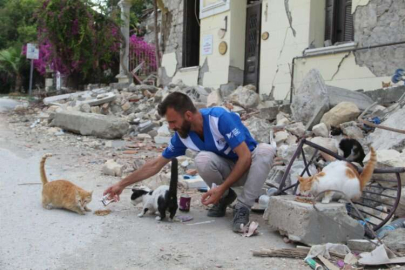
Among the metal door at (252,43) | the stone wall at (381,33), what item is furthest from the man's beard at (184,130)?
the metal door at (252,43)

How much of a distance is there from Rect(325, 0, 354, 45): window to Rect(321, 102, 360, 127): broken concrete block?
2.12 meters

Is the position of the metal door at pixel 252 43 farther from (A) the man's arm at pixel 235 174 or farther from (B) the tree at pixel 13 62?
(B) the tree at pixel 13 62

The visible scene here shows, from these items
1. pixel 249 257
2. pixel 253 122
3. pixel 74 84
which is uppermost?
pixel 74 84

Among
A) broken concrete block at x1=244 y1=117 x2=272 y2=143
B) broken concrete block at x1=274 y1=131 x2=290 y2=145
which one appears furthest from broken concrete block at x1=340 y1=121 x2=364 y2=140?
broken concrete block at x1=244 y1=117 x2=272 y2=143

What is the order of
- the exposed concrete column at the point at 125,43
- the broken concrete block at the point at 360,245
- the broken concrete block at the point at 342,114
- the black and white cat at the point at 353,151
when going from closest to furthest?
the broken concrete block at the point at 360,245 < the black and white cat at the point at 353,151 < the broken concrete block at the point at 342,114 < the exposed concrete column at the point at 125,43

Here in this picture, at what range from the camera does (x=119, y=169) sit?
5352 mm

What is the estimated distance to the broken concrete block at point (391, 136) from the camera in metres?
4.57

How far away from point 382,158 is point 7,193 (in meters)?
3.77

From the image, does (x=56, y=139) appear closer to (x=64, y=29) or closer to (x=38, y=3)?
(x=64, y=29)

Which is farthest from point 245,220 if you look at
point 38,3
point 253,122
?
point 38,3

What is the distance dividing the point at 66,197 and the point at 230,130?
160 cm

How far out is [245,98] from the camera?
28.2 ft

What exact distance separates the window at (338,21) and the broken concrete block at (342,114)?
212cm

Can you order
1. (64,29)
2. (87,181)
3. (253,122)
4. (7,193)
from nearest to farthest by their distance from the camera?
(7,193)
(87,181)
(253,122)
(64,29)
